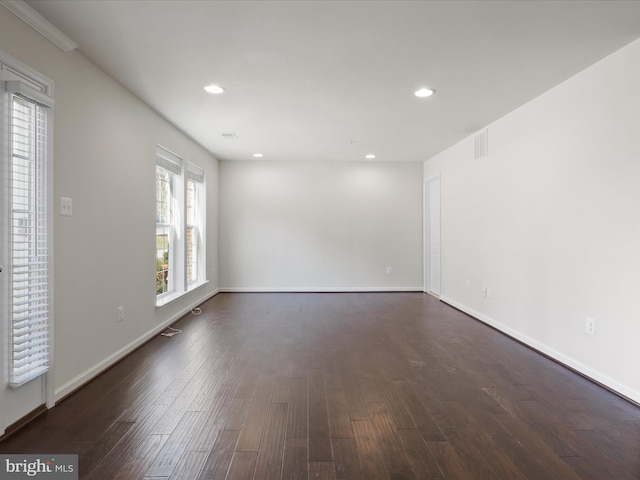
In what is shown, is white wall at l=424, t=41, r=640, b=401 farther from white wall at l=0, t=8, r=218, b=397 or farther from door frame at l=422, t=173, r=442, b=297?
white wall at l=0, t=8, r=218, b=397

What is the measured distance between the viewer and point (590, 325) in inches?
110

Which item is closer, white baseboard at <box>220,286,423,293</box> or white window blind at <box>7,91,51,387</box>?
white window blind at <box>7,91,51,387</box>

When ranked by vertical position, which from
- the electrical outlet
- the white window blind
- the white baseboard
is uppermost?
the white window blind

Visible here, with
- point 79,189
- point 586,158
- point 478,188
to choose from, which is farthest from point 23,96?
point 478,188

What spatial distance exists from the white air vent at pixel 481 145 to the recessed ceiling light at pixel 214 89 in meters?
3.15

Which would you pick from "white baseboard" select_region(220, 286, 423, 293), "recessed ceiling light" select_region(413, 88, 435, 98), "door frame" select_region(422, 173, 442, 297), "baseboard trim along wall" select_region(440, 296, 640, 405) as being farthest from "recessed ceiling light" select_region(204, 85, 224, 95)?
"door frame" select_region(422, 173, 442, 297)

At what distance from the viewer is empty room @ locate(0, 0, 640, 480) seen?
193 cm

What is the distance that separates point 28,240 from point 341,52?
93.1 inches

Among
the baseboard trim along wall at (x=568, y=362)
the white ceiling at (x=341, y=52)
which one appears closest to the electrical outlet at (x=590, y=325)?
the baseboard trim along wall at (x=568, y=362)

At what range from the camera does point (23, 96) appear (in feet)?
6.66

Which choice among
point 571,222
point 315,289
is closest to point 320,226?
point 315,289

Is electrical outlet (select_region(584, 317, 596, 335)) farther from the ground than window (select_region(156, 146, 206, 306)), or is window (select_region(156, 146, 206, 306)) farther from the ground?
window (select_region(156, 146, 206, 306))

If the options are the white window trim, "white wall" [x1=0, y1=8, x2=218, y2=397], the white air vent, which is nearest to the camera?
the white window trim

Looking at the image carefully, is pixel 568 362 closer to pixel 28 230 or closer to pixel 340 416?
pixel 340 416
